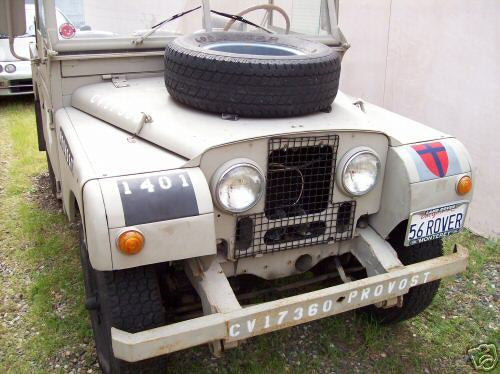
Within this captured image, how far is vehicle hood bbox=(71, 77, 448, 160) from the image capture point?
2365 millimetres

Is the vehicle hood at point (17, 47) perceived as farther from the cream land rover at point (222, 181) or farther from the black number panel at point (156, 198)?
the black number panel at point (156, 198)

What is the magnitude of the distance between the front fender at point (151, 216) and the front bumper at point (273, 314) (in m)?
0.26

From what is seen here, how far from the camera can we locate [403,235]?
112 inches

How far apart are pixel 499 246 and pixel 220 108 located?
9.17 ft

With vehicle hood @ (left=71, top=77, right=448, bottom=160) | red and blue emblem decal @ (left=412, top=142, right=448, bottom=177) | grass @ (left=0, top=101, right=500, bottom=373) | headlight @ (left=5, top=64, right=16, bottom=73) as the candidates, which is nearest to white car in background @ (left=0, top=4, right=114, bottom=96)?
headlight @ (left=5, top=64, right=16, bottom=73)

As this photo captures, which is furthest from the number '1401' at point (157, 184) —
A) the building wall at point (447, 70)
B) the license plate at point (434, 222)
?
the building wall at point (447, 70)

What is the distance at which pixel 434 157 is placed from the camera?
265 centimetres

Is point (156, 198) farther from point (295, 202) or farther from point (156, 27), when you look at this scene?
point (156, 27)

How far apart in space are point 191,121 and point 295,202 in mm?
611

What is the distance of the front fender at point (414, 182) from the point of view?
8.45 ft

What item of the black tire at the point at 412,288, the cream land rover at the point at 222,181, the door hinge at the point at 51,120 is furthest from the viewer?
the door hinge at the point at 51,120

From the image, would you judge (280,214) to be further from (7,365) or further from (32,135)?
(32,135)

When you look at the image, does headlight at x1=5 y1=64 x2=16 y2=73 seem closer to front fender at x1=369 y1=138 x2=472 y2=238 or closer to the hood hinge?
the hood hinge

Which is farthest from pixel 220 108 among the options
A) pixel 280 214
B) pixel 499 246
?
pixel 499 246
